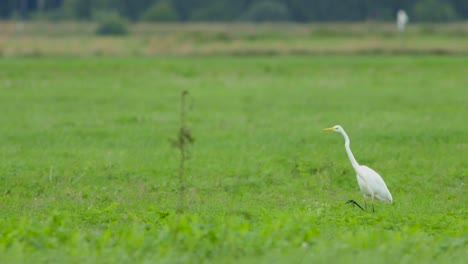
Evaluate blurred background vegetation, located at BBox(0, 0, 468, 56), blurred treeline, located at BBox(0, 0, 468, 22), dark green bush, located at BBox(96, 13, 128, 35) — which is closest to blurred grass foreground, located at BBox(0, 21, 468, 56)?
blurred background vegetation, located at BBox(0, 0, 468, 56)

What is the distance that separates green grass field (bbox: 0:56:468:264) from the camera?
8.73 meters

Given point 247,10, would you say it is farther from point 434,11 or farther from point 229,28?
point 229,28

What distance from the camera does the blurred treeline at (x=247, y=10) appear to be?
84.4 m

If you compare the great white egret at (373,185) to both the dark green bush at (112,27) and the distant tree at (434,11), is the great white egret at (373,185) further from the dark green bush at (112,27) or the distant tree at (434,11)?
the distant tree at (434,11)

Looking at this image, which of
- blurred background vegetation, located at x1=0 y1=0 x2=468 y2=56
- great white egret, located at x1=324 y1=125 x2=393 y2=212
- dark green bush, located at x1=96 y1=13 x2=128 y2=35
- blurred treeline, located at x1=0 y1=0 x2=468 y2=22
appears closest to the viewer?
great white egret, located at x1=324 y1=125 x2=393 y2=212

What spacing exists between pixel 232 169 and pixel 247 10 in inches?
3061

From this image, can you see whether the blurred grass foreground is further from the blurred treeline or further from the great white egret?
the great white egret

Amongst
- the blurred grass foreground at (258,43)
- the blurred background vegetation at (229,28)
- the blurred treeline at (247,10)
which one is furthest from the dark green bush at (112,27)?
the blurred treeline at (247,10)

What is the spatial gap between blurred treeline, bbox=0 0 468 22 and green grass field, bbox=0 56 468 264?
5344 cm

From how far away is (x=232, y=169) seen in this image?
47.8 ft

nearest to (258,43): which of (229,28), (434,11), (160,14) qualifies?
(229,28)

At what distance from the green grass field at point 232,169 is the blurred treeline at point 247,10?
53.4 metres

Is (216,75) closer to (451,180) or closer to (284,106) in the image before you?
(284,106)

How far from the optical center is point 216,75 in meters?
33.1
